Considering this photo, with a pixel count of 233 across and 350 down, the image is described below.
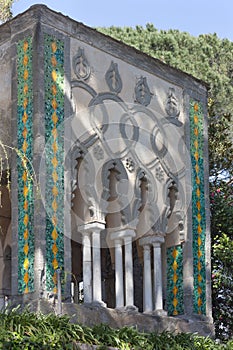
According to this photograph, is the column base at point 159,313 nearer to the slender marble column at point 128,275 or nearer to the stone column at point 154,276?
the stone column at point 154,276

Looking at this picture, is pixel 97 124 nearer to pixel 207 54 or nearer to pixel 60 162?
pixel 60 162

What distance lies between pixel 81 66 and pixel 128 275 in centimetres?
334

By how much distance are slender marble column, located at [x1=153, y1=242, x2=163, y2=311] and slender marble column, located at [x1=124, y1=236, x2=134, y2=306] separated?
61 cm

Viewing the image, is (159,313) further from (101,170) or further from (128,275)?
(101,170)

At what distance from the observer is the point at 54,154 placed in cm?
1330

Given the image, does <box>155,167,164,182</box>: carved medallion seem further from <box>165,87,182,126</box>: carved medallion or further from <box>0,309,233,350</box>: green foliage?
<box>0,309,233,350</box>: green foliage

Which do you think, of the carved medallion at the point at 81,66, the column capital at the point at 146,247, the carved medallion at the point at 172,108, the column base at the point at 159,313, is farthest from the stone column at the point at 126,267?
the carved medallion at the point at 81,66

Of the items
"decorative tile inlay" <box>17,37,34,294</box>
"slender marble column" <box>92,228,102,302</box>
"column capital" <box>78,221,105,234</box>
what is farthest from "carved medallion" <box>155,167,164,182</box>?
"decorative tile inlay" <box>17,37,34,294</box>

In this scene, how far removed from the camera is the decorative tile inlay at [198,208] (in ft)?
49.5

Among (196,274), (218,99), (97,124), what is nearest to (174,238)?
(196,274)

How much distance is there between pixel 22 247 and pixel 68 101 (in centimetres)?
237

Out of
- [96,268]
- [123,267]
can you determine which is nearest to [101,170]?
[96,268]

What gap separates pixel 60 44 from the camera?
13.8m

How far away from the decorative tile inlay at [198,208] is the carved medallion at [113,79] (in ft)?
6.10
